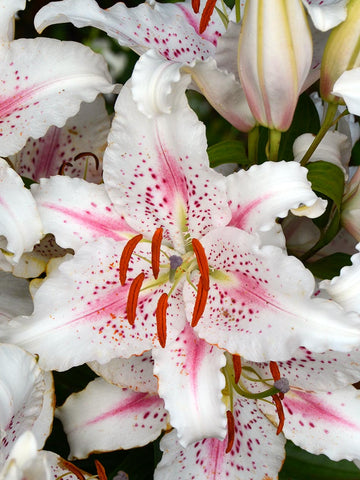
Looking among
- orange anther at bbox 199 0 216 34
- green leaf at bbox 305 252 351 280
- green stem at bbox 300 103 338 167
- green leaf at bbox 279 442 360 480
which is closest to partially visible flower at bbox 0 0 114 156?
orange anther at bbox 199 0 216 34

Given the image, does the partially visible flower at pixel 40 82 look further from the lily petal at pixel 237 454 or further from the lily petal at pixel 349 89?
the lily petal at pixel 237 454

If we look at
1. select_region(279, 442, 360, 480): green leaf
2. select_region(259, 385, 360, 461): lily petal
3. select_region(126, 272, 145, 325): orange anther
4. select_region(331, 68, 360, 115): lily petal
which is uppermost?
select_region(331, 68, 360, 115): lily petal

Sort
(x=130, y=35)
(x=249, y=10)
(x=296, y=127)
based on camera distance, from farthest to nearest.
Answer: (x=296, y=127) < (x=130, y=35) < (x=249, y=10)

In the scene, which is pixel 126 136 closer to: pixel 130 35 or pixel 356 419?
pixel 130 35

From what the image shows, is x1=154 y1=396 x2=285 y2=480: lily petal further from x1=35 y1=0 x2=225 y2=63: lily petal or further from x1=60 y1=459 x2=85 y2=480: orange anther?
x1=35 y1=0 x2=225 y2=63: lily petal

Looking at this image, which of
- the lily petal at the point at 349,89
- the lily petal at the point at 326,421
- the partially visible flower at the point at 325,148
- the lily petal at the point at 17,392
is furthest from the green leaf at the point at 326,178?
the lily petal at the point at 17,392

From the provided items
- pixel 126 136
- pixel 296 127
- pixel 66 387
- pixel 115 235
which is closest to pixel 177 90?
pixel 126 136

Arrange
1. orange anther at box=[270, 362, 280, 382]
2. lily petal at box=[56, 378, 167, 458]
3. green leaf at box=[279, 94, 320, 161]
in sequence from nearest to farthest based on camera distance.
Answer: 1. orange anther at box=[270, 362, 280, 382]
2. lily petal at box=[56, 378, 167, 458]
3. green leaf at box=[279, 94, 320, 161]
